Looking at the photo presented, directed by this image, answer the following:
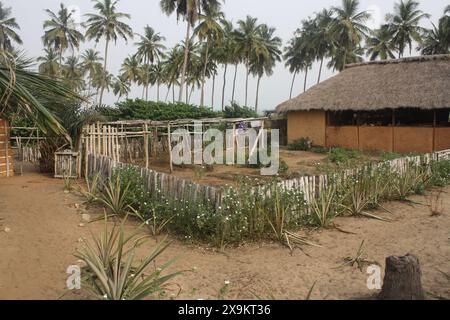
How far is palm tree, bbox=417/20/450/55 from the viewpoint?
27.7 metres

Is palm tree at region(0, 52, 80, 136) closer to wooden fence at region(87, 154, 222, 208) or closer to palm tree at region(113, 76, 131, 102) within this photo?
wooden fence at region(87, 154, 222, 208)

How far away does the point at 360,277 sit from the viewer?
3.99 metres

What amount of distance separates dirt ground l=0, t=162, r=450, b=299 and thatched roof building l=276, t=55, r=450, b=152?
9.54 m

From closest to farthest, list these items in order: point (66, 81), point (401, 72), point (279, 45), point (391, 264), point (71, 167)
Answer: point (391, 264), point (66, 81), point (71, 167), point (401, 72), point (279, 45)

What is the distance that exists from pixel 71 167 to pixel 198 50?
28627 mm

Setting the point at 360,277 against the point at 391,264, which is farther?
the point at 360,277

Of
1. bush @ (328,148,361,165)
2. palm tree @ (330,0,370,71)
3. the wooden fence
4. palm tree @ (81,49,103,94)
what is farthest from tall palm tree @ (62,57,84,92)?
the wooden fence

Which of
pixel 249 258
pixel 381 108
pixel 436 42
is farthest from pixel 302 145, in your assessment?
pixel 436 42

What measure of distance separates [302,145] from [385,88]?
4.51m

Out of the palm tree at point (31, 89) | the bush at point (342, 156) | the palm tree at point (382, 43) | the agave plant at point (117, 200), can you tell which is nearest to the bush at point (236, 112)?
the bush at point (342, 156)

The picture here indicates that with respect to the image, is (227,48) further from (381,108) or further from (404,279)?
(404,279)

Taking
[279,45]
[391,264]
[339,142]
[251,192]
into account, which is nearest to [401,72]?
[339,142]

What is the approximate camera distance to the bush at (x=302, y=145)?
17.8 m

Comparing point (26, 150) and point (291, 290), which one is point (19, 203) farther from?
point (26, 150)
